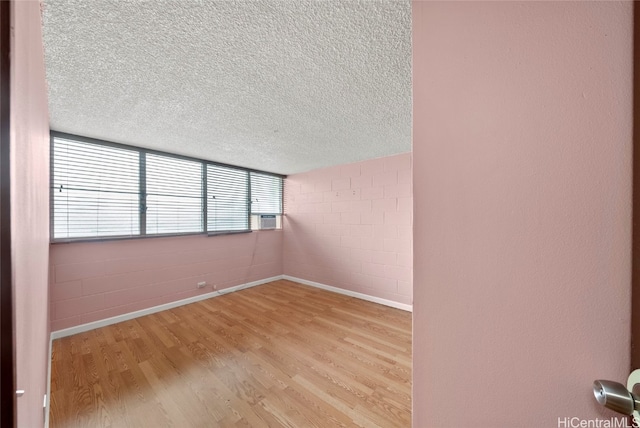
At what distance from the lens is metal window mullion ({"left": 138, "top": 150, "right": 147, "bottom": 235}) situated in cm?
278

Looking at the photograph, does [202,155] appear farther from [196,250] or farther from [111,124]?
[196,250]

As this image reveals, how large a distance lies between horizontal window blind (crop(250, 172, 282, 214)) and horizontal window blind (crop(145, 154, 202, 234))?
977 millimetres

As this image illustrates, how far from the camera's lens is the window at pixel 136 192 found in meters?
2.30

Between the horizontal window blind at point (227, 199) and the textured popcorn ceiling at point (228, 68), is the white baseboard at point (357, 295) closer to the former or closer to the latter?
the horizontal window blind at point (227, 199)

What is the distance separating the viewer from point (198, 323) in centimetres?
257

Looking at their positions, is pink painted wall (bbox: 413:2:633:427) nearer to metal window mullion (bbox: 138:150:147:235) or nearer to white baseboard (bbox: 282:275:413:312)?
white baseboard (bbox: 282:275:413:312)

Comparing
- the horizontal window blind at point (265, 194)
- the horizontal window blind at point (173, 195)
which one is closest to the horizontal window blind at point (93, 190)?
the horizontal window blind at point (173, 195)

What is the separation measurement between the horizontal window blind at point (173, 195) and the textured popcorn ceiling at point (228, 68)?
0.63 meters

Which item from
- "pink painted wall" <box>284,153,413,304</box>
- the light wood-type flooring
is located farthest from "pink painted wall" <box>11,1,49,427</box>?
"pink painted wall" <box>284,153,413,304</box>

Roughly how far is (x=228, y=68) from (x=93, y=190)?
7.75 ft

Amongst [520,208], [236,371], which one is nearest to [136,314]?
[236,371]

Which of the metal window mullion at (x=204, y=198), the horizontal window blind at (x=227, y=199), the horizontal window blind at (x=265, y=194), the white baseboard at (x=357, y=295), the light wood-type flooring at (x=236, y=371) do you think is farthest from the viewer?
the horizontal window blind at (x=265, y=194)

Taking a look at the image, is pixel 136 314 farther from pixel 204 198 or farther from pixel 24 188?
pixel 24 188

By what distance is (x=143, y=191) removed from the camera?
2793 mm
